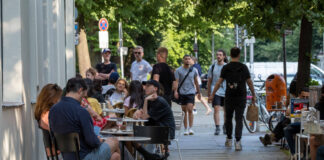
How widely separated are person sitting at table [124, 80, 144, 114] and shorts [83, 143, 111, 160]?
416cm

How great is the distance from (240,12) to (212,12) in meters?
1.94

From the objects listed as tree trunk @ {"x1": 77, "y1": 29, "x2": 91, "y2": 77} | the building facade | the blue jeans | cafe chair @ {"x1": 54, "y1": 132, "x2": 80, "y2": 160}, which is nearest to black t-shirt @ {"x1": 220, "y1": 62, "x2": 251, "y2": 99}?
the blue jeans

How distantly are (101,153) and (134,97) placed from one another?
4.37 m

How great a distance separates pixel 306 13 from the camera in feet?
42.6

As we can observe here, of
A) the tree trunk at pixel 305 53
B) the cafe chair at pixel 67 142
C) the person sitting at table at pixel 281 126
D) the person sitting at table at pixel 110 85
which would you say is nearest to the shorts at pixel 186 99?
the person sitting at table at pixel 110 85

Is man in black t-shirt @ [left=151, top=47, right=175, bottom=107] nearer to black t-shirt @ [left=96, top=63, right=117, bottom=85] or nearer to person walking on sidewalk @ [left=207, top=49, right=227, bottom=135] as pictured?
person walking on sidewalk @ [left=207, top=49, right=227, bottom=135]

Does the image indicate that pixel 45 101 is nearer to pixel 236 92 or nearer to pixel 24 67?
pixel 24 67

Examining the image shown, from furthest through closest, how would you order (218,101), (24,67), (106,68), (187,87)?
1. (106,68)
2. (218,101)
3. (187,87)
4. (24,67)

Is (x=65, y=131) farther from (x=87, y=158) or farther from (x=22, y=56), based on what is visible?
(x=22, y=56)

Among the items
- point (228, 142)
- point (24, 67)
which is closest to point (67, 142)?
point (24, 67)

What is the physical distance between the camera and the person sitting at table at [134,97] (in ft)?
41.6

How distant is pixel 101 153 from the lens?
330 inches

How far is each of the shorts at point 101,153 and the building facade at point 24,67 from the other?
89 centimetres

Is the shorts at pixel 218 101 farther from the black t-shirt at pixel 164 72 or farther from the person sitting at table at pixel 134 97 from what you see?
the person sitting at table at pixel 134 97
